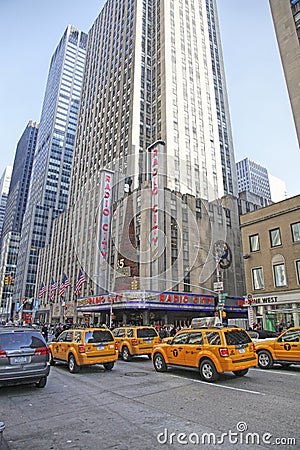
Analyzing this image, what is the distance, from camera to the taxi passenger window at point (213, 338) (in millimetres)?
9682

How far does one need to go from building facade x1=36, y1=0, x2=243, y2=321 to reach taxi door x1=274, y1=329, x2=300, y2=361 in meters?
24.5

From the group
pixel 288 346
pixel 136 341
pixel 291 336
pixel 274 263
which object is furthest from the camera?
pixel 274 263

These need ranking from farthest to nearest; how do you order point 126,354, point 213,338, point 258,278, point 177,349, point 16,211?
point 16,211
point 258,278
point 126,354
point 177,349
point 213,338

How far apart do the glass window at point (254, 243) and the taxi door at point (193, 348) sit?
1957 centimetres

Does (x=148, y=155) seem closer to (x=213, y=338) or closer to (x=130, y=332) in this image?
(x=130, y=332)

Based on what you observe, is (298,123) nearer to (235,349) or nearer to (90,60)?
(235,349)

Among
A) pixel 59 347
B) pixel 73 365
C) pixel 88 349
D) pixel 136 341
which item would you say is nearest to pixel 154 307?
pixel 136 341

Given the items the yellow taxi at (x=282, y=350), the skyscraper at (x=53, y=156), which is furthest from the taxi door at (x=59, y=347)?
the skyscraper at (x=53, y=156)

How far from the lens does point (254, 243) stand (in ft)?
93.8

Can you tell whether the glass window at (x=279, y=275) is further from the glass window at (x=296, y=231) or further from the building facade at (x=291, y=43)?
the building facade at (x=291, y=43)

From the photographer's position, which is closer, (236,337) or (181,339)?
(236,337)

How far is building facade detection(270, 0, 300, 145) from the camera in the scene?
31766mm

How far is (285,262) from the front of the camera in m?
25.5

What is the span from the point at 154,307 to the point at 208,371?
2995cm
